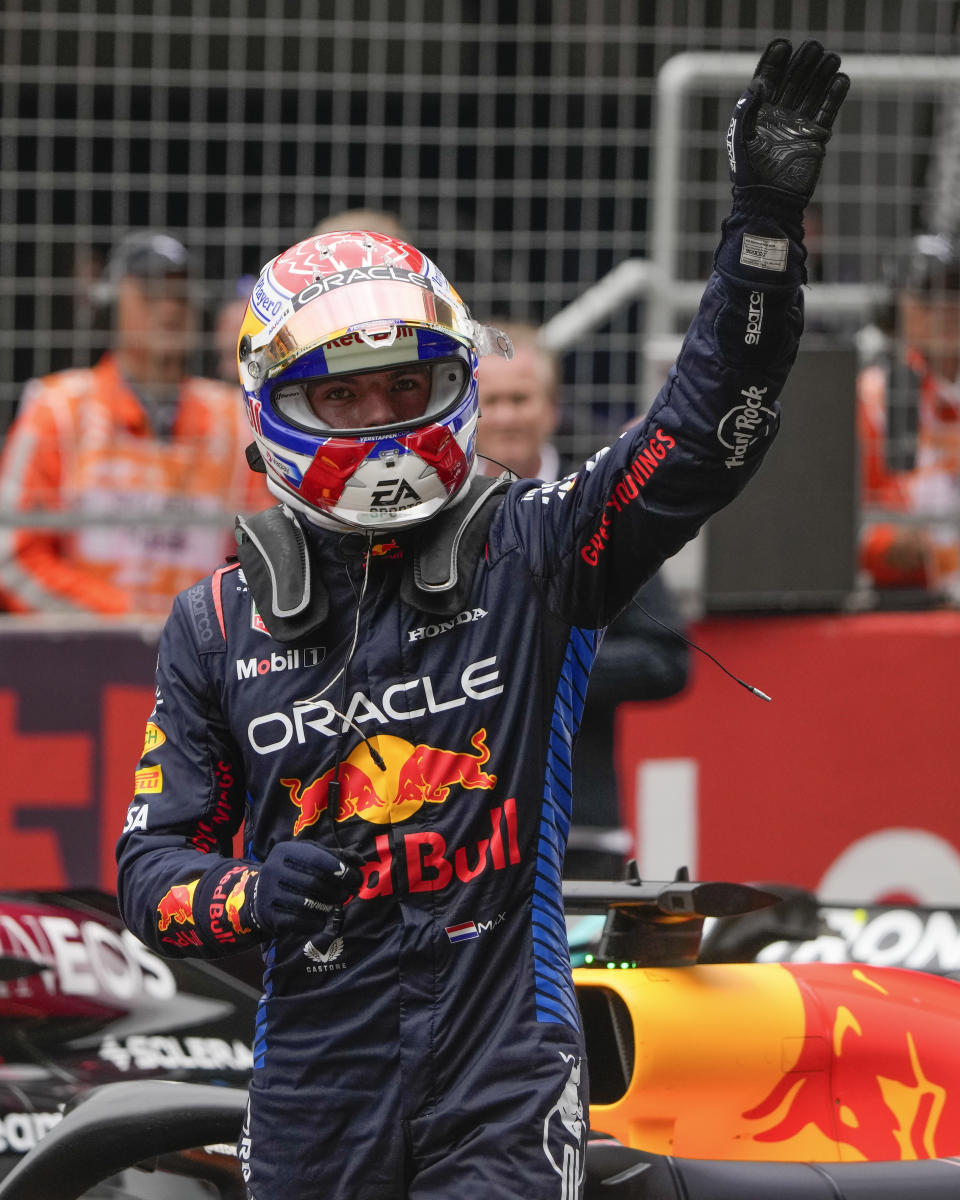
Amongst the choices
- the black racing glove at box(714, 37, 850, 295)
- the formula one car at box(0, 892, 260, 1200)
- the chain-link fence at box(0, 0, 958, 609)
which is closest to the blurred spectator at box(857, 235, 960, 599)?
the chain-link fence at box(0, 0, 958, 609)

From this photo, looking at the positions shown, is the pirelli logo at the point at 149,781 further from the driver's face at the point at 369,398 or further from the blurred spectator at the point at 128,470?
the blurred spectator at the point at 128,470

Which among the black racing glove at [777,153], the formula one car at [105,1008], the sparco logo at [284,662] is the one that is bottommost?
the formula one car at [105,1008]

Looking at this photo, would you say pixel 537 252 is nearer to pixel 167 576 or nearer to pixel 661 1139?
pixel 167 576

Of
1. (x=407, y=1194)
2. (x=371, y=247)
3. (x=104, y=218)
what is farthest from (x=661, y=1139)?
(x=104, y=218)

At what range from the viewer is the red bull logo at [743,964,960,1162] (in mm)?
3098

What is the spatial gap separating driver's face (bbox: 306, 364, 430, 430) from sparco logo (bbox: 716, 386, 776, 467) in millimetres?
509

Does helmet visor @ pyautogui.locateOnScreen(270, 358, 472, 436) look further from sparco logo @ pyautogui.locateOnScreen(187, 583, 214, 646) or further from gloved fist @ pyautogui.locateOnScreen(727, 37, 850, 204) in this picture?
gloved fist @ pyautogui.locateOnScreen(727, 37, 850, 204)

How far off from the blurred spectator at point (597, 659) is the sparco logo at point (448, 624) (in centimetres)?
213

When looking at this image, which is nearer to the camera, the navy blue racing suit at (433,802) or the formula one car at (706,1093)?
the navy blue racing suit at (433,802)

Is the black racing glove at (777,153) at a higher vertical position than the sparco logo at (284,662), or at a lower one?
higher

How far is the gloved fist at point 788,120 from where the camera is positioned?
230 cm

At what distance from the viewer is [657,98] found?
6270 millimetres

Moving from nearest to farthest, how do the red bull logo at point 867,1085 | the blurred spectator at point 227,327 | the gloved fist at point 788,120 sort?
1. the gloved fist at point 788,120
2. the red bull logo at point 867,1085
3. the blurred spectator at point 227,327

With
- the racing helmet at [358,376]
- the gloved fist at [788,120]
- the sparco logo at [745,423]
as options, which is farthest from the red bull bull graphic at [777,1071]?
the gloved fist at [788,120]
